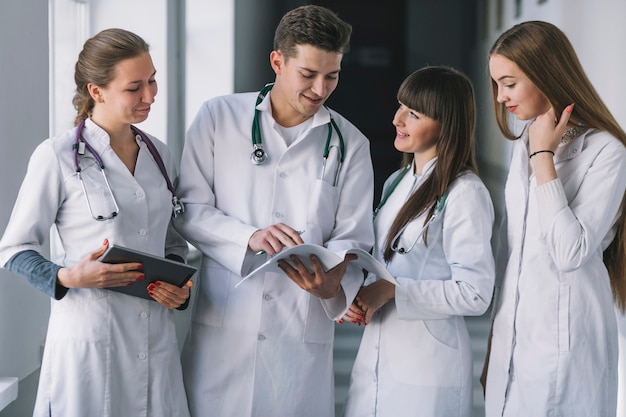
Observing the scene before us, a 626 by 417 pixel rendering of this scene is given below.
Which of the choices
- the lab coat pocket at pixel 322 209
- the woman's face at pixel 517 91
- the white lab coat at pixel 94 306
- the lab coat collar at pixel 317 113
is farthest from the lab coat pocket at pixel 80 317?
the woman's face at pixel 517 91

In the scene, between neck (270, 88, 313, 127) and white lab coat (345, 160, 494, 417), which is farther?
neck (270, 88, 313, 127)

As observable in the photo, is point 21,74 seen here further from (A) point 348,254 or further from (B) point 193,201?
(A) point 348,254

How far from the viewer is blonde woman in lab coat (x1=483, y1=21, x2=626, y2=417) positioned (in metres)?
1.77

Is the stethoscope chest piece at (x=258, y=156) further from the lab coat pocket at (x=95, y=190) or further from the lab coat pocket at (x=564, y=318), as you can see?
the lab coat pocket at (x=564, y=318)

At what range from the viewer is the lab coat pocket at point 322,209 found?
2.05 m

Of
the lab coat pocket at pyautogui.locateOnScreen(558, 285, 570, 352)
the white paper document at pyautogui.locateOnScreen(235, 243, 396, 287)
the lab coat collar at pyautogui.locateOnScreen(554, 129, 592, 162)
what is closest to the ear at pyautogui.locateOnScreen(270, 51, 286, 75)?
the white paper document at pyautogui.locateOnScreen(235, 243, 396, 287)

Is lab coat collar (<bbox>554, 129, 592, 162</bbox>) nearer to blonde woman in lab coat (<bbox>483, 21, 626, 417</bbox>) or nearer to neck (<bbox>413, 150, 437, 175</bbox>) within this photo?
blonde woman in lab coat (<bbox>483, 21, 626, 417</bbox>)

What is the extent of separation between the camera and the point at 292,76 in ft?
6.69

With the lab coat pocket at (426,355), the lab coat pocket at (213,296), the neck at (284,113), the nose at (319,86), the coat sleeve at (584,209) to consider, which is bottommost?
the lab coat pocket at (426,355)

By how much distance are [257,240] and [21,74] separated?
1.00m

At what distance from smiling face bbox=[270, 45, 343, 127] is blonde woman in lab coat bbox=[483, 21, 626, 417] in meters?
0.42

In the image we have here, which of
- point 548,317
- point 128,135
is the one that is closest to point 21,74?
point 128,135

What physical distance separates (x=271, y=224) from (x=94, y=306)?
52 centimetres

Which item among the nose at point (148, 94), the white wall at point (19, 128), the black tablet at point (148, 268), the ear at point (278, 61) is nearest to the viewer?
the black tablet at point (148, 268)
